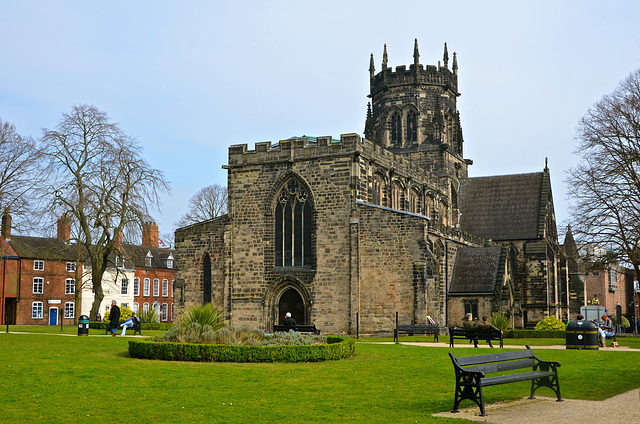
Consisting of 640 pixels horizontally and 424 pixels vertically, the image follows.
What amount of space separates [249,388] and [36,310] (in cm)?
5672

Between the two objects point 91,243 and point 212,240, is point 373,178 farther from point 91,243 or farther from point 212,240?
point 91,243

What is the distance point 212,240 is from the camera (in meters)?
42.7

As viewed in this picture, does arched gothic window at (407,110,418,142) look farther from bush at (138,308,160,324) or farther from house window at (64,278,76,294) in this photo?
house window at (64,278,76,294)

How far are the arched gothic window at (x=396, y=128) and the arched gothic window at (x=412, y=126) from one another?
2.42 feet

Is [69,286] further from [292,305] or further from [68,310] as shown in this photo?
[292,305]

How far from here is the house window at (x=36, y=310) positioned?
210 ft

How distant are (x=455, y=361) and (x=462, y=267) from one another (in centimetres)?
3473

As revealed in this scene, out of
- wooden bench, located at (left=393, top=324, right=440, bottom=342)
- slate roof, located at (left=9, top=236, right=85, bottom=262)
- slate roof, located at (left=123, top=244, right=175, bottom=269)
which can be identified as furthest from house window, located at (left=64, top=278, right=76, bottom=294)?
wooden bench, located at (left=393, top=324, right=440, bottom=342)

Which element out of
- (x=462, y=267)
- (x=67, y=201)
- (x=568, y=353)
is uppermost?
(x=67, y=201)

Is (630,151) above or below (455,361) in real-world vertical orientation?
above

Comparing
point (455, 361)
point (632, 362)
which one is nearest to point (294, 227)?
point (632, 362)

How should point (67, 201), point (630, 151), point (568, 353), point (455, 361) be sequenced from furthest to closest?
point (67, 201), point (630, 151), point (568, 353), point (455, 361)

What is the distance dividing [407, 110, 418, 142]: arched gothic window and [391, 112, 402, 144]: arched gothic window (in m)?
0.74

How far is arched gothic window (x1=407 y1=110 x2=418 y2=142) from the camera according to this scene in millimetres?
57031
